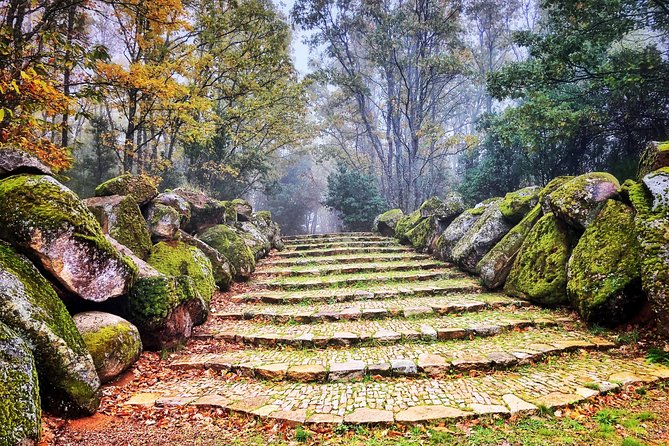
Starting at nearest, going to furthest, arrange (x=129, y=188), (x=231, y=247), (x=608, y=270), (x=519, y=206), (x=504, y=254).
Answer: (x=608, y=270), (x=129, y=188), (x=504, y=254), (x=519, y=206), (x=231, y=247)

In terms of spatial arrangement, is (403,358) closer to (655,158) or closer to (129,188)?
(655,158)

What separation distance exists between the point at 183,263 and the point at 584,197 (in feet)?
22.4

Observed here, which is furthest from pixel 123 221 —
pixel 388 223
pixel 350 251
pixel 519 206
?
pixel 388 223

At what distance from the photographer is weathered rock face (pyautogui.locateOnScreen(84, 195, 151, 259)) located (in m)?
4.84

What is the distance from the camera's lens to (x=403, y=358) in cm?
364

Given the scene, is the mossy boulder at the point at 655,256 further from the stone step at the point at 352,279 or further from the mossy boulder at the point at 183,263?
the mossy boulder at the point at 183,263

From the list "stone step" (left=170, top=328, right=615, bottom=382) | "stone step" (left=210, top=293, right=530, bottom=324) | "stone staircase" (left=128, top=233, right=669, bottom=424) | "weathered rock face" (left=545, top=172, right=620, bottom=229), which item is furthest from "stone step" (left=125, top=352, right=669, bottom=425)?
"weathered rock face" (left=545, top=172, right=620, bottom=229)

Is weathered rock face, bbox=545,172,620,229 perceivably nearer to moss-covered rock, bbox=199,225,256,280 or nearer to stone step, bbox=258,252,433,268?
stone step, bbox=258,252,433,268

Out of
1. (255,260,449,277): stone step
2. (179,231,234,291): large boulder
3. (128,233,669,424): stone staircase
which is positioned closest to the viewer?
(128,233,669,424): stone staircase

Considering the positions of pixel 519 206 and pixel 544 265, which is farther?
pixel 519 206

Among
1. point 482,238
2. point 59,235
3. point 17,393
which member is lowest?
point 17,393

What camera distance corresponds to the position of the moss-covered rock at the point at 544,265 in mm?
4918

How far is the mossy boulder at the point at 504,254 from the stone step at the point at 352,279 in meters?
1.01

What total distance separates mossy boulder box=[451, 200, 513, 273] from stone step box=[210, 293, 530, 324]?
4.13 ft
